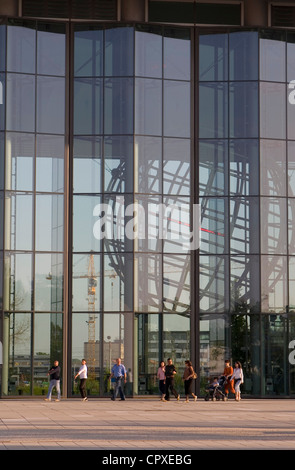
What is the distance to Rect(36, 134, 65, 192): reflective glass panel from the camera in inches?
1524

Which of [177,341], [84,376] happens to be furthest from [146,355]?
[84,376]

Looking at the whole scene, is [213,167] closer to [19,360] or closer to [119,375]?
[119,375]

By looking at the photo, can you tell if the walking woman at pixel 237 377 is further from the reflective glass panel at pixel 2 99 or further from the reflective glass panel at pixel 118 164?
the reflective glass panel at pixel 2 99

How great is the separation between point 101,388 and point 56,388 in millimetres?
2168

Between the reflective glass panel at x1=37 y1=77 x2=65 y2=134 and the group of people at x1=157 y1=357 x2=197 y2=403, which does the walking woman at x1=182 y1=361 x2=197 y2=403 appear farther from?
the reflective glass panel at x1=37 y1=77 x2=65 y2=134

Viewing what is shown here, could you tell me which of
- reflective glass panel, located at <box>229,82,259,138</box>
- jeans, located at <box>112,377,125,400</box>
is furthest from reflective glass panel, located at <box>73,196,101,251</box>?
reflective glass panel, located at <box>229,82,259,138</box>

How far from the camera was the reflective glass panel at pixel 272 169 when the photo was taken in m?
39.1

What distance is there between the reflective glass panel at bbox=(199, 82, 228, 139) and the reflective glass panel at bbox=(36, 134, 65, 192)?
18.3 ft

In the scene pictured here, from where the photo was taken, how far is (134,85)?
39.0 meters

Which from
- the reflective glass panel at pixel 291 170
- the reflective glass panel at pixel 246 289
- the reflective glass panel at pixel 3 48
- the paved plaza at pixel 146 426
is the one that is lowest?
the paved plaza at pixel 146 426

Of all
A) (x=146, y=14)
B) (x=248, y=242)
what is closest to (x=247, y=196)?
(x=248, y=242)

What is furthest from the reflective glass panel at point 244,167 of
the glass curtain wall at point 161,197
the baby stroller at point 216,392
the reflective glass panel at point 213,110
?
the baby stroller at point 216,392

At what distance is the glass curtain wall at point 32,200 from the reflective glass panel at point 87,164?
1.89 feet
